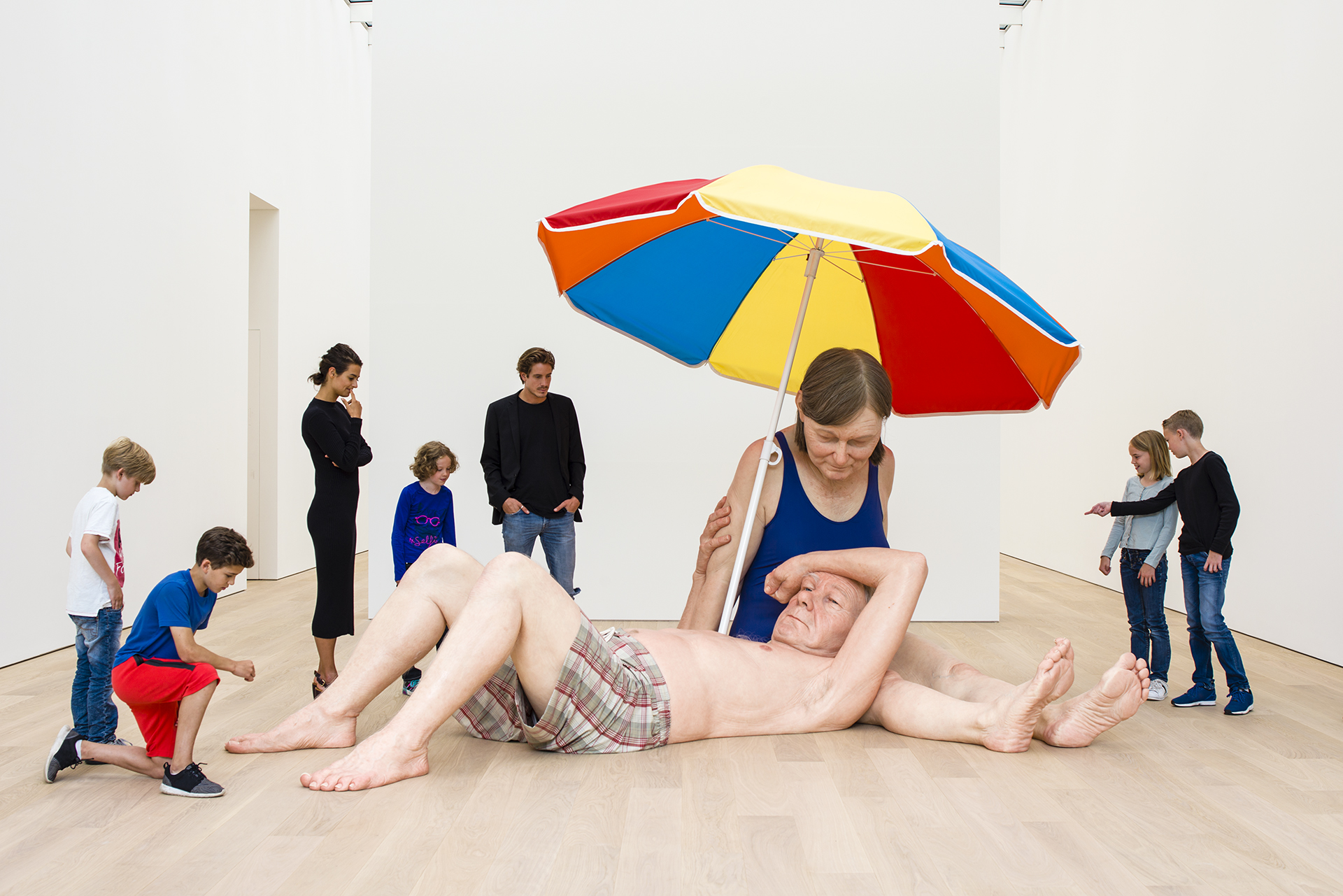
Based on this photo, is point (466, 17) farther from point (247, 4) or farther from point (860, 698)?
point (860, 698)

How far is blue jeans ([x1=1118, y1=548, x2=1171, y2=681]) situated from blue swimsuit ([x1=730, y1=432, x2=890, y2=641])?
4.93 ft

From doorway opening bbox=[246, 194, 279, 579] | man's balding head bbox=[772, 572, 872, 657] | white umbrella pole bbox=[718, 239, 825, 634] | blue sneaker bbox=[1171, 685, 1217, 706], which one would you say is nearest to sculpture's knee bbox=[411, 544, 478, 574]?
white umbrella pole bbox=[718, 239, 825, 634]

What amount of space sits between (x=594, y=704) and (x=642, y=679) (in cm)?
13

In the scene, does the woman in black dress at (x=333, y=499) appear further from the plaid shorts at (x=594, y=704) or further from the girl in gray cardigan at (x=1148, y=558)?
the girl in gray cardigan at (x=1148, y=558)

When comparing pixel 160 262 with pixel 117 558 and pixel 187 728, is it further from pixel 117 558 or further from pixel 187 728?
pixel 187 728

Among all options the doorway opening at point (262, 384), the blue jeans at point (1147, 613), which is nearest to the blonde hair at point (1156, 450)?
the blue jeans at point (1147, 613)

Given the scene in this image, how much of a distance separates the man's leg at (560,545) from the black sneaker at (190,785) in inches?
89.4

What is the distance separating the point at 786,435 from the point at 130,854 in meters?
1.89

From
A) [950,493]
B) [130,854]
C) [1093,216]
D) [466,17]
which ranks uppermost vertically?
[466,17]

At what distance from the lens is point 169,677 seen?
2184 mm

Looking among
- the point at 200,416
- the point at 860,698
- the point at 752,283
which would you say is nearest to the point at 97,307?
the point at 200,416

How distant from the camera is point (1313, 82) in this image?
453 centimetres

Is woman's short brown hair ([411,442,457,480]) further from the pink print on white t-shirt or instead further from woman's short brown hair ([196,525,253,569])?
woman's short brown hair ([196,525,253,569])

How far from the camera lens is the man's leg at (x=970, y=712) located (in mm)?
2311
